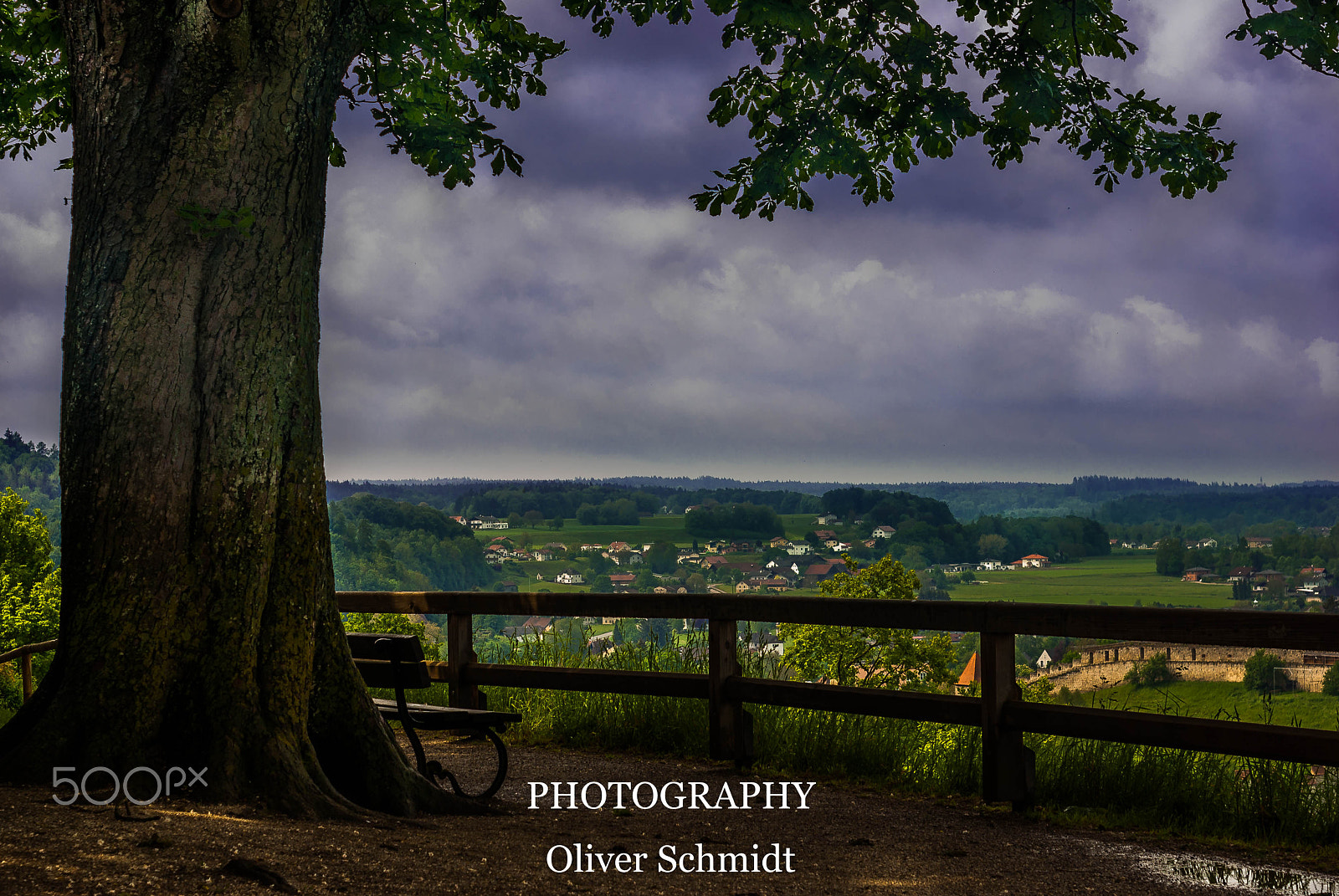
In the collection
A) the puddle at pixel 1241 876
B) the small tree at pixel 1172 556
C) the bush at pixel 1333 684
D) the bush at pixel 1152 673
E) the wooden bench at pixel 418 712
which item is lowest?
the small tree at pixel 1172 556

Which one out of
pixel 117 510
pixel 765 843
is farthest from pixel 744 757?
pixel 117 510

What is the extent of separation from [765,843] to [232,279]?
3.39 m

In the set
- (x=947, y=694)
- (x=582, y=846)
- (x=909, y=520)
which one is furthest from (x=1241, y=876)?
(x=909, y=520)

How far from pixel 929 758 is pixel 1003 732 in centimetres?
93

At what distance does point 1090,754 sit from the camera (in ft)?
17.8

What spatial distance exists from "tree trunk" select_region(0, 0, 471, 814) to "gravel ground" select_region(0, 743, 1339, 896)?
340mm

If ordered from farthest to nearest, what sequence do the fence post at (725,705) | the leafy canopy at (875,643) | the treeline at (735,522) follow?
the treeline at (735,522), the leafy canopy at (875,643), the fence post at (725,705)

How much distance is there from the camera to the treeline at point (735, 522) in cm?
10238

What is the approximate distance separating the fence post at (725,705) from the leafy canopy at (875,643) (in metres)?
11.7

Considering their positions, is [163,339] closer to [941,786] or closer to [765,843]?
[765,843]

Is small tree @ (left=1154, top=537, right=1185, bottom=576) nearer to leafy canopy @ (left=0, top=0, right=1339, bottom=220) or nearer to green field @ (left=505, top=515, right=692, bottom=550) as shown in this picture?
green field @ (left=505, top=515, right=692, bottom=550)

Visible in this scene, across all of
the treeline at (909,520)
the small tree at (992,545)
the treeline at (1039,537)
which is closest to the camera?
the treeline at (909,520)

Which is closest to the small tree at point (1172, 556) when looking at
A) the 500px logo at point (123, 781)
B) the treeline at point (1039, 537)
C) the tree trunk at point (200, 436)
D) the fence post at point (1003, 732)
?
the treeline at point (1039, 537)

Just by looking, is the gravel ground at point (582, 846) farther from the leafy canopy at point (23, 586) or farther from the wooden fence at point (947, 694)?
the leafy canopy at point (23, 586)
